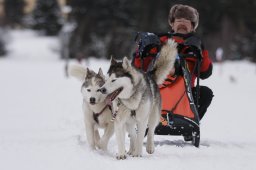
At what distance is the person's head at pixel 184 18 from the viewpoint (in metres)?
5.57

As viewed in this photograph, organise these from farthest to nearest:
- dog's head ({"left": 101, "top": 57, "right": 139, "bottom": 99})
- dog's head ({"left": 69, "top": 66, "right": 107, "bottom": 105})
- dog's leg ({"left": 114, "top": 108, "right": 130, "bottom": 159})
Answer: dog's head ({"left": 69, "top": 66, "right": 107, "bottom": 105}) → dog's leg ({"left": 114, "top": 108, "right": 130, "bottom": 159}) → dog's head ({"left": 101, "top": 57, "right": 139, "bottom": 99})

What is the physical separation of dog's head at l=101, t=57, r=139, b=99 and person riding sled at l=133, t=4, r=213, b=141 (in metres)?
0.89

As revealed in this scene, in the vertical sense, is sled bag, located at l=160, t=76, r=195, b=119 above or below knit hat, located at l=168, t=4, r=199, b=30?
below

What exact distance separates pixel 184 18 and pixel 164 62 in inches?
31.7

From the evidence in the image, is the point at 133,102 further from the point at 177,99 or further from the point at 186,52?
the point at 186,52

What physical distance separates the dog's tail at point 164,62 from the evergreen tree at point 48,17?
6511cm

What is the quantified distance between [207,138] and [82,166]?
2725 mm

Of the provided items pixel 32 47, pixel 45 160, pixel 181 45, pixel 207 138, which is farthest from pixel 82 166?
pixel 32 47

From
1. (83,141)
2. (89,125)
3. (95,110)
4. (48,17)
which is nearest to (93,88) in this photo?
(95,110)

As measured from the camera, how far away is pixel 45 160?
441 cm

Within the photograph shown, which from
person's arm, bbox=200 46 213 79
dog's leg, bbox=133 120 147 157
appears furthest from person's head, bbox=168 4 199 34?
dog's leg, bbox=133 120 147 157

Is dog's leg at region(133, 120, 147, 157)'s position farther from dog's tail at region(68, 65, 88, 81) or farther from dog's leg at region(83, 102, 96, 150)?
dog's tail at region(68, 65, 88, 81)

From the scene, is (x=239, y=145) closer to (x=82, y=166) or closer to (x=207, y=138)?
(x=207, y=138)

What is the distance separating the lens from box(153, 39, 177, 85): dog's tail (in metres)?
4.99
